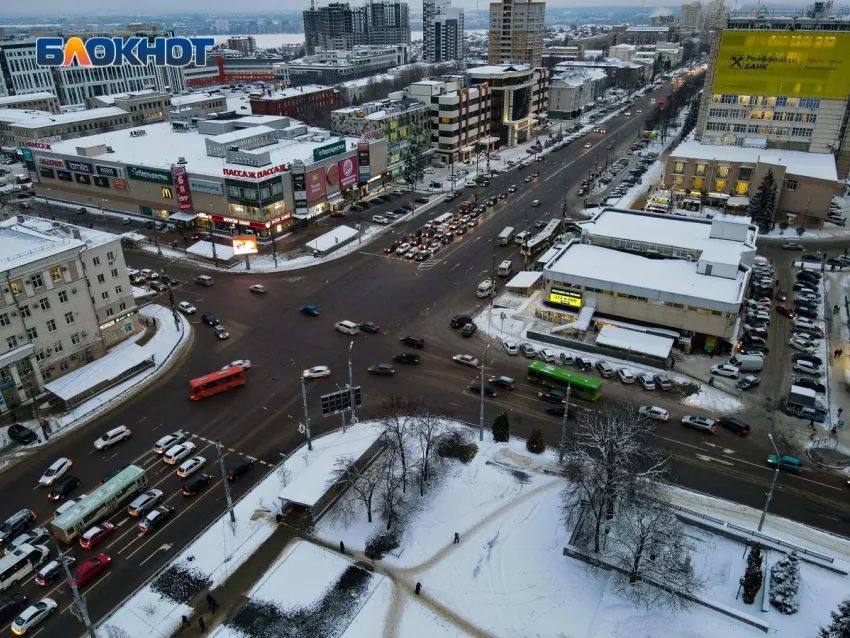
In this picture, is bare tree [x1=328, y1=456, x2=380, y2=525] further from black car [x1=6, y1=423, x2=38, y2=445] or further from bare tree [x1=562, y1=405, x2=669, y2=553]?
black car [x1=6, y1=423, x2=38, y2=445]

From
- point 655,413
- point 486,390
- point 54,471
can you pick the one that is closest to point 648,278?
point 655,413

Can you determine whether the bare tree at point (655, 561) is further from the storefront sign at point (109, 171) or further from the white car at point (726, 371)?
the storefront sign at point (109, 171)

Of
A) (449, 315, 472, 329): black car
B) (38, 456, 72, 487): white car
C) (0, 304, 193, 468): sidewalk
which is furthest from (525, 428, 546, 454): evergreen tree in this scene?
(0, 304, 193, 468): sidewalk

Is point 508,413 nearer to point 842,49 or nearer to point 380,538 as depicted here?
point 380,538

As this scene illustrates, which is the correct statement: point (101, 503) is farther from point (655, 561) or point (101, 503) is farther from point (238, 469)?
point (655, 561)

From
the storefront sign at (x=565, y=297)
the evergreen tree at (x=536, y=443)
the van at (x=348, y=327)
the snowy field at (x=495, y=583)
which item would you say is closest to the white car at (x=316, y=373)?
the van at (x=348, y=327)

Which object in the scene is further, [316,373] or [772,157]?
[772,157]

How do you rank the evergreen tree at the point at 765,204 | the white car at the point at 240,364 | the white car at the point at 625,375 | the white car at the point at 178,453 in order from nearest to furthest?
the white car at the point at 178,453 → the white car at the point at 625,375 → the white car at the point at 240,364 → the evergreen tree at the point at 765,204
